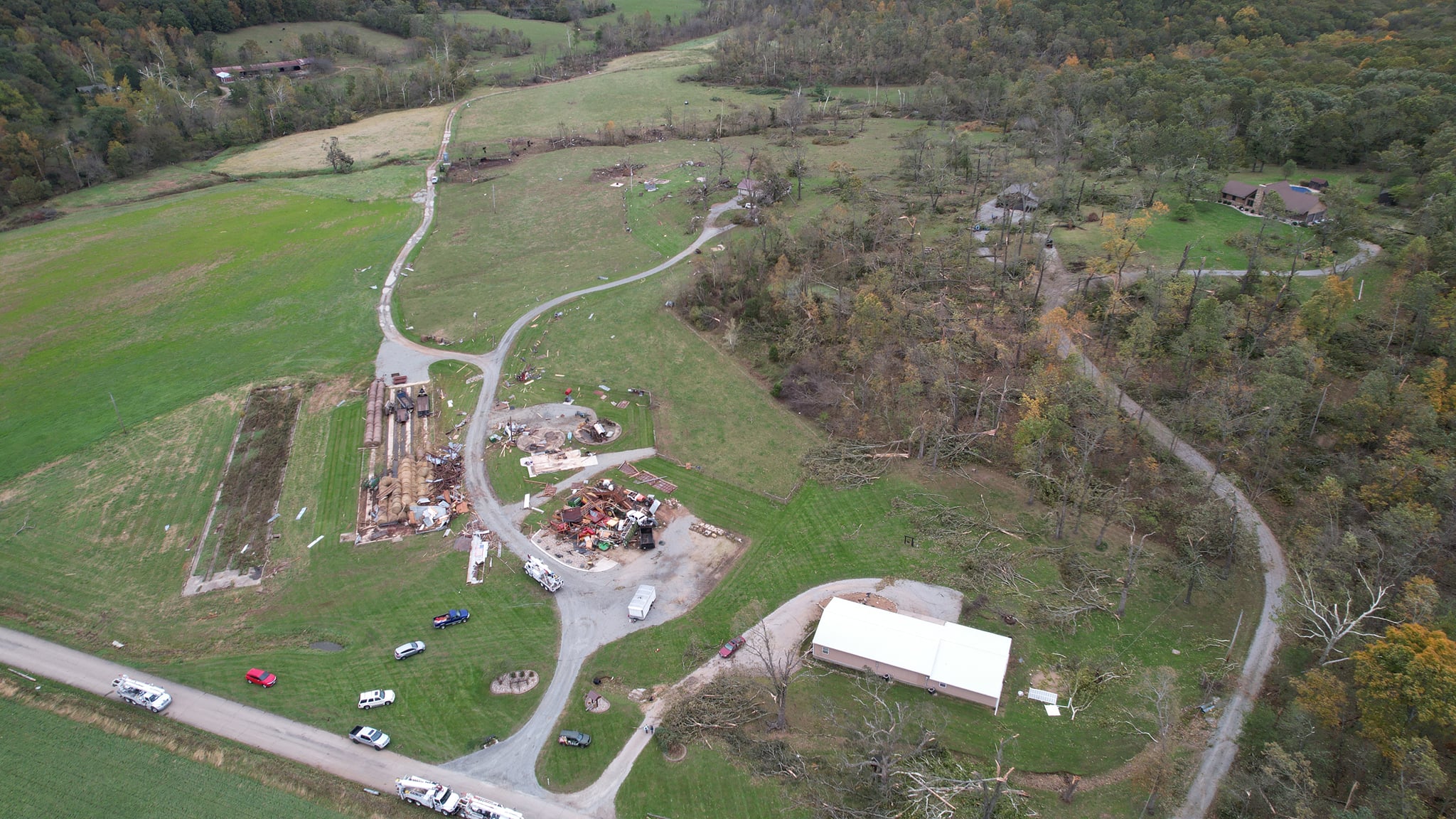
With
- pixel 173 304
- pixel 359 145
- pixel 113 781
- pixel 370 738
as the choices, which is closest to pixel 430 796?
pixel 370 738

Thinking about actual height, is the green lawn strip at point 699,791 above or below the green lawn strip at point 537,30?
below

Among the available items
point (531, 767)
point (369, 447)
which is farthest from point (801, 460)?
point (369, 447)

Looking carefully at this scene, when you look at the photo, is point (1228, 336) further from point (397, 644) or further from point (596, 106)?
point (596, 106)

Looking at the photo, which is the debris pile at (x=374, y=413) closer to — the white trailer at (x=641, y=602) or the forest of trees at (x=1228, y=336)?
the white trailer at (x=641, y=602)

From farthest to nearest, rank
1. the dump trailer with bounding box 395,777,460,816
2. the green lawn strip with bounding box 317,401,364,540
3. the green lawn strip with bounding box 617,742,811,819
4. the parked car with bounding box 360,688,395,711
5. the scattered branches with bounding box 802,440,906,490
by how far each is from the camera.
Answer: the scattered branches with bounding box 802,440,906,490
the green lawn strip with bounding box 317,401,364,540
the parked car with bounding box 360,688,395,711
the green lawn strip with bounding box 617,742,811,819
the dump trailer with bounding box 395,777,460,816

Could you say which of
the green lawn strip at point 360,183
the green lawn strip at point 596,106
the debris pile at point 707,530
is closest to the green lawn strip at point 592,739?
the debris pile at point 707,530

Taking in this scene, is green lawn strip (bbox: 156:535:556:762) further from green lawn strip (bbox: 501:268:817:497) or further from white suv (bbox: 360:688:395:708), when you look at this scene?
green lawn strip (bbox: 501:268:817:497)

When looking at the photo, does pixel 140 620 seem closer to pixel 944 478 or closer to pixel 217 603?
pixel 217 603

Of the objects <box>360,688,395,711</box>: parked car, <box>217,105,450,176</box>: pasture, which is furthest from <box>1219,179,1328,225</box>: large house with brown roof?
<box>217,105,450,176</box>: pasture
